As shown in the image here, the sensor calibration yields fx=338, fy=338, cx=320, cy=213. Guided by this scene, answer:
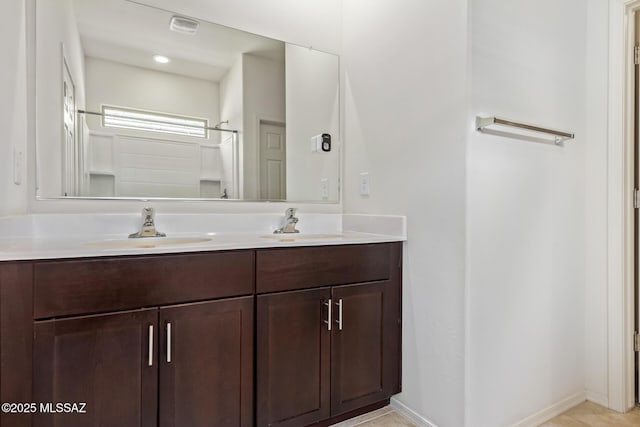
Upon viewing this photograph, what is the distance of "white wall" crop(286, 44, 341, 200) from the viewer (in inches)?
79.7

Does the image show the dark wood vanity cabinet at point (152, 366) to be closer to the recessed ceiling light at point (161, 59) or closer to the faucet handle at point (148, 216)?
the faucet handle at point (148, 216)

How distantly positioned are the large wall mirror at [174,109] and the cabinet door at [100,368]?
2.38 ft

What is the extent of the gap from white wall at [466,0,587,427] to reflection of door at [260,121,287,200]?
103 cm

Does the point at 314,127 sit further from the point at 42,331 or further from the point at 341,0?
the point at 42,331

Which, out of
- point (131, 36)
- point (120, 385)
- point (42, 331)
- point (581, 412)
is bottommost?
point (581, 412)

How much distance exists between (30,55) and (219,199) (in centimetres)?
97

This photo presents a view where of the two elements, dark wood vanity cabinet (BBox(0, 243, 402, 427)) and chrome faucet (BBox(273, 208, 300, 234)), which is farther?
chrome faucet (BBox(273, 208, 300, 234))

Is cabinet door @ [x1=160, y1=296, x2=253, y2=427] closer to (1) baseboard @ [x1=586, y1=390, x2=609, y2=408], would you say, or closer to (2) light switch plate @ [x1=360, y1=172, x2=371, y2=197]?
(2) light switch plate @ [x1=360, y1=172, x2=371, y2=197]

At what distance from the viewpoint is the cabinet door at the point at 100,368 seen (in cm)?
99

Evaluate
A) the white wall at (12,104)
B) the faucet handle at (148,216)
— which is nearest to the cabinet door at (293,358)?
the faucet handle at (148,216)

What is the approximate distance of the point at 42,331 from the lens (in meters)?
0.98

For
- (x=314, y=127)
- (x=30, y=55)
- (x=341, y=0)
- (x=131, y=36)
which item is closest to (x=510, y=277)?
(x=314, y=127)

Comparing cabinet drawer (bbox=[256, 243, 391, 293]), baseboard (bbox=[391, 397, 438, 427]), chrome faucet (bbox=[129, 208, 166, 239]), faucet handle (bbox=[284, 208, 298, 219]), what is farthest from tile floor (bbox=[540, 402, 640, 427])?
chrome faucet (bbox=[129, 208, 166, 239])

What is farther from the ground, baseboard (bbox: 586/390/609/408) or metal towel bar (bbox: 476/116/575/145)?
metal towel bar (bbox: 476/116/575/145)
